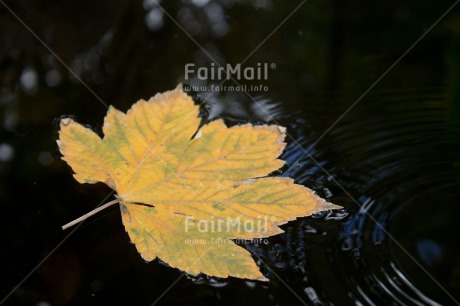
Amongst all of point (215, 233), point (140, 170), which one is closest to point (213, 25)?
point (140, 170)

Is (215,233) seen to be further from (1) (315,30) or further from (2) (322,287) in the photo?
(1) (315,30)

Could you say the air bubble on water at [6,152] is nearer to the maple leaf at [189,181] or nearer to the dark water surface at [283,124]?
the dark water surface at [283,124]

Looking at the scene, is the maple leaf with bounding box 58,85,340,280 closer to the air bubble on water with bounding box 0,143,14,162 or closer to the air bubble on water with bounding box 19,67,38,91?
the air bubble on water with bounding box 0,143,14,162

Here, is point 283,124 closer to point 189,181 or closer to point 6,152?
point 189,181

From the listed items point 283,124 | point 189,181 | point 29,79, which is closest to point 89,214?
point 189,181

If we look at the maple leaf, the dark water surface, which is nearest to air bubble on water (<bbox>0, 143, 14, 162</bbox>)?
the dark water surface

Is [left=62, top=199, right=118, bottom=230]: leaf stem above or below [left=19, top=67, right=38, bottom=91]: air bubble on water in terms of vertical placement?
below
